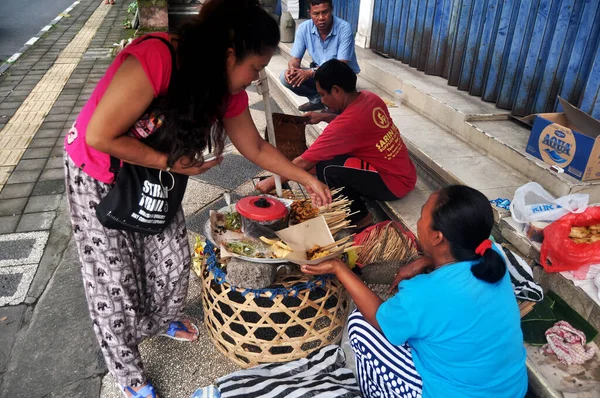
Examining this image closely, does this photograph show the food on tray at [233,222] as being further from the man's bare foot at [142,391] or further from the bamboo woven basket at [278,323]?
the man's bare foot at [142,391]

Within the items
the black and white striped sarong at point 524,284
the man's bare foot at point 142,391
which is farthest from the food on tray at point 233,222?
the black and white striped sarong at point 524,284

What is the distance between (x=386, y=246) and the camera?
2.86 metres

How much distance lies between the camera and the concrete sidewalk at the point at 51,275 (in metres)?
2.31

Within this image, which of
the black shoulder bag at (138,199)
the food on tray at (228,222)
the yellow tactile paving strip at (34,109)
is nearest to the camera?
the black shoulder bag at (138,199)

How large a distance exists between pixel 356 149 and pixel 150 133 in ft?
6.13

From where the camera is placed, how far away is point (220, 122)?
193 centimetres

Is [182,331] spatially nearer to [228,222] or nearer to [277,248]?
[228,222]

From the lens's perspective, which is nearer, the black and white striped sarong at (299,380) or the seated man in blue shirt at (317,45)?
the black and white striped sarong at (299,380)

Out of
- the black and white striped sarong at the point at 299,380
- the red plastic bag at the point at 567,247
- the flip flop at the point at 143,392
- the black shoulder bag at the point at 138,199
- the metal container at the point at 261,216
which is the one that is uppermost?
the black shoulder bag at the point at 138,199

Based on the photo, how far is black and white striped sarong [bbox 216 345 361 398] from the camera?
1996mm

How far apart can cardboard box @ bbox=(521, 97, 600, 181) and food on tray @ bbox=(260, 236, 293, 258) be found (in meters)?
2.13

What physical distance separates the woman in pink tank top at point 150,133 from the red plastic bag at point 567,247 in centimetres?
178

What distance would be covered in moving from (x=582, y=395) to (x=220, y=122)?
213cm

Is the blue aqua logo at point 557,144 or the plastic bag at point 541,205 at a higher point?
the blue aqua logo at point 557,144
